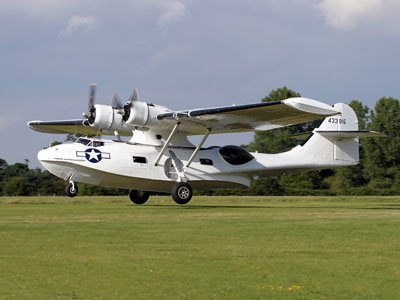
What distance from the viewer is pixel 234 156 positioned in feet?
79.8

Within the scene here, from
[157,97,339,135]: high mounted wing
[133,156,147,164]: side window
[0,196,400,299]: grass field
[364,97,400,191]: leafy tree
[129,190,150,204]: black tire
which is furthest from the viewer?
[364,97,400,191]: leafy tree

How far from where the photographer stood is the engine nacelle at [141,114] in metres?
21.8

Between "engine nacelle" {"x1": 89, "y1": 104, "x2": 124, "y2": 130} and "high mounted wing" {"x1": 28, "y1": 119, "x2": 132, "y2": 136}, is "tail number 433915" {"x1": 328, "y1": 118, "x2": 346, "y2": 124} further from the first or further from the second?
"engine nacelle" {"x1": 89, "y1": 104, "x2": 124, "y2": 130}

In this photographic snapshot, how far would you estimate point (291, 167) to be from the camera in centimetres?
2541

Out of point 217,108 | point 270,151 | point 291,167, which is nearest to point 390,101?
point 270,151

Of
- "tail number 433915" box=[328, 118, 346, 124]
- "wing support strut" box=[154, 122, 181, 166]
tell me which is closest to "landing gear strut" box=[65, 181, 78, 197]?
"wing support strut" box=[154, 122, 181, 166]

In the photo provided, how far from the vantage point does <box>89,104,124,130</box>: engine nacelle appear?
23.3 m

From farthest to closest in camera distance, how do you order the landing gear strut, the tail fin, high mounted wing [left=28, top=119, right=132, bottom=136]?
high mounted wing [left=28, top=119, right=132, bottom=136]
the tail fin
the landing gear strut

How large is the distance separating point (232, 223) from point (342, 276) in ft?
22.7

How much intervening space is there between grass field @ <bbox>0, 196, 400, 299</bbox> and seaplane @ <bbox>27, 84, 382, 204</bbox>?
7.88m

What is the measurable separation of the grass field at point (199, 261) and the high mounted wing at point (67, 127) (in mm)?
13384

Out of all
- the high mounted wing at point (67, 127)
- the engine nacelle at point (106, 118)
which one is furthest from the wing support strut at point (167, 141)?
the high mounted wing at point (67, 127)

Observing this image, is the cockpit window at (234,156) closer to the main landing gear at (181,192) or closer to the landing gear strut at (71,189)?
the main landing gear at (181,192)

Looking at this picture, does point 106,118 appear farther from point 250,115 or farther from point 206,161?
point 250,115
